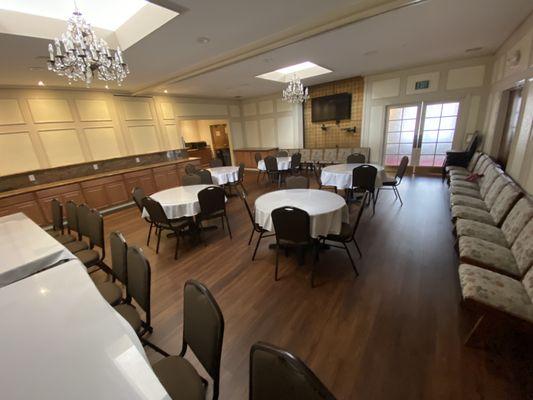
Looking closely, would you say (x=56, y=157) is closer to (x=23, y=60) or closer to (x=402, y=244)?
(x=23, y=60)

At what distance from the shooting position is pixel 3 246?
6.27 ft

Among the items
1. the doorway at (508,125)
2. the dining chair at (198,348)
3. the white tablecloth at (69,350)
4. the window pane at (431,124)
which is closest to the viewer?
the white tablecloth at (69,350)

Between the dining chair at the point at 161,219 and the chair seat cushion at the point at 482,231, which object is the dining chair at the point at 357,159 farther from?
the dining chair at the point at 161,219

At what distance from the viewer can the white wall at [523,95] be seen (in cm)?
281

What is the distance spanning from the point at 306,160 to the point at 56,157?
21.4ft

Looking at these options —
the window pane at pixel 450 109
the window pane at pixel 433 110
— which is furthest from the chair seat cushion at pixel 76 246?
the window pane at pixel 450 109

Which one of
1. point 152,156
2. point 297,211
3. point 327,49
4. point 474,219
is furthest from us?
point 152,156

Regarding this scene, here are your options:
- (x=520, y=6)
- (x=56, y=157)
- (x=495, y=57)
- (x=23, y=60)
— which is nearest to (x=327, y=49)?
(x=520, y=6)

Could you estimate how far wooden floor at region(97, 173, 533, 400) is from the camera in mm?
1414

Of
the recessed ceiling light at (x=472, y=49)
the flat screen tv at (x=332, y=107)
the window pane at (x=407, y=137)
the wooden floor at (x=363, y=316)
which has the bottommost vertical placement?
the wooden floor at (x=363, y=316)

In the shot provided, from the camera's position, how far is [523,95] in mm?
3137

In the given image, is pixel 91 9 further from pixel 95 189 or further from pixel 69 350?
pixel 69 350

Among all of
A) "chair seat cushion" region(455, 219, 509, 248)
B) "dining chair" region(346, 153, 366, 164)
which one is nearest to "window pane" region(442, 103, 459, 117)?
"dining chair" region(346, 153, 366, 164)

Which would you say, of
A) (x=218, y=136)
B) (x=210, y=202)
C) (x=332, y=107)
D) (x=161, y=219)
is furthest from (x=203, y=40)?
(x=218, y=136)
